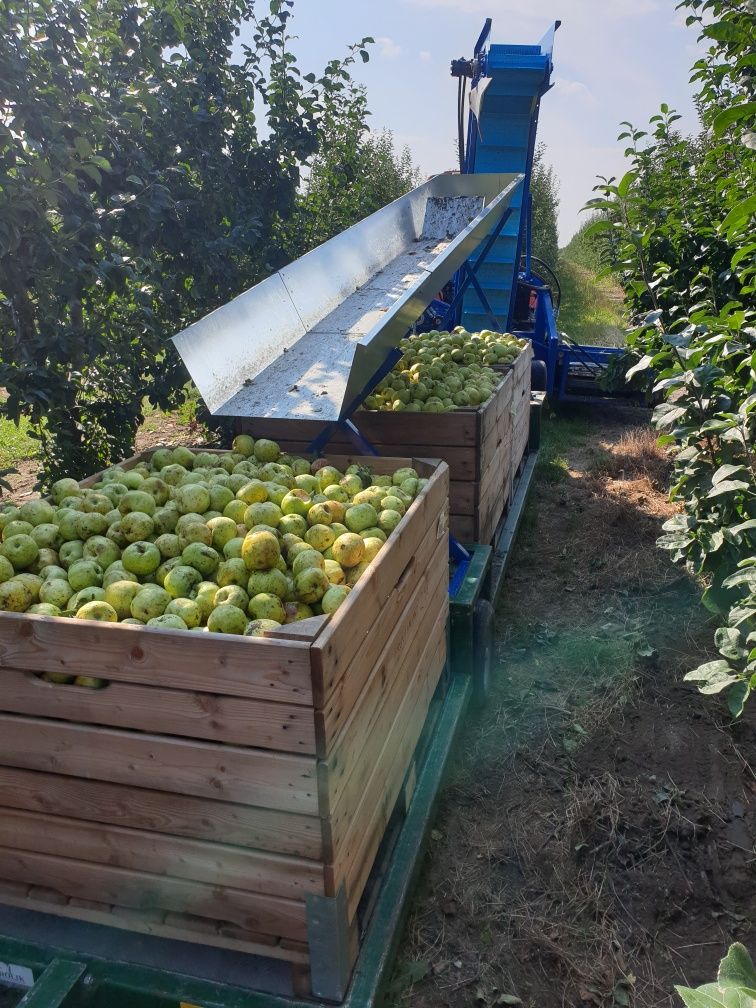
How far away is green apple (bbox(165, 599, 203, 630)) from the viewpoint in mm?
1910

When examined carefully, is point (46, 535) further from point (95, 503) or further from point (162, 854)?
point (162, 854)

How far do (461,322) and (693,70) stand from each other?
5588 millimetres

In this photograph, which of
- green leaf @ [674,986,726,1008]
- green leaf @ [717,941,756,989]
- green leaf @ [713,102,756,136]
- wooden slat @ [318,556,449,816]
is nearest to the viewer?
green leaf @ [674,986,726,1008]

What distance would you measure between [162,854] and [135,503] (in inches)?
43.4

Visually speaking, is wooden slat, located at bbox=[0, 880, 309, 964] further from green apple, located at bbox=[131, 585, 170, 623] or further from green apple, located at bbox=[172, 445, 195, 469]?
green apple, located at bbox=[172, 445, 195, 469]

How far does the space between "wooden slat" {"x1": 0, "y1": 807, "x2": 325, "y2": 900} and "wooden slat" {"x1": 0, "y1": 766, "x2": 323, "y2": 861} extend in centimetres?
2

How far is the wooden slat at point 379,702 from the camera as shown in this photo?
1.74 metres

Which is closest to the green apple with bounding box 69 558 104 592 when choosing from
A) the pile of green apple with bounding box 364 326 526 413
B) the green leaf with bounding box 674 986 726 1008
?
the green leaf with bounding box 674 986 726 1008

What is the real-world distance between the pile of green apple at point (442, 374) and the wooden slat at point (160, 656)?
2.60m

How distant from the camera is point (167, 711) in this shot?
68.4 inches

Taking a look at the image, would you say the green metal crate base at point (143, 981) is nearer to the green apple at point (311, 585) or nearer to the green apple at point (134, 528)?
the green apple at point (311, 585)

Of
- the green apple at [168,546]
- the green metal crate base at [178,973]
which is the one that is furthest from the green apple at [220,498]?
the green metal crate base at [178,973]

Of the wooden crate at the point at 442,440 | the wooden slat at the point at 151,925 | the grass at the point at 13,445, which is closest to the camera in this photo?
the wooden slat at the point at 151,925

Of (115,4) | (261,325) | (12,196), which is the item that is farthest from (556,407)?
(12,196)
